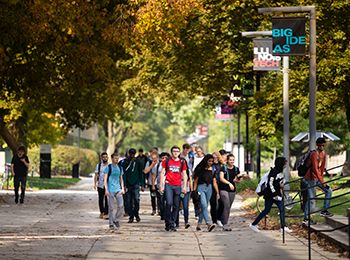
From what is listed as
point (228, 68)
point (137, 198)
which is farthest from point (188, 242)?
point (228, 68)

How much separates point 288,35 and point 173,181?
443 cm

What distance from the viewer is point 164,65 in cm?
4350

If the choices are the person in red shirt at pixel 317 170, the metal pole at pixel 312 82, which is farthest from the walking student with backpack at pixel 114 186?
the metal pole at pixel 312 82

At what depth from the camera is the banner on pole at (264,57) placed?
102 feet

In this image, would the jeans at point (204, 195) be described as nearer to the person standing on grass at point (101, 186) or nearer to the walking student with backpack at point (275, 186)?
the walking student with backpack at point (275, 186)

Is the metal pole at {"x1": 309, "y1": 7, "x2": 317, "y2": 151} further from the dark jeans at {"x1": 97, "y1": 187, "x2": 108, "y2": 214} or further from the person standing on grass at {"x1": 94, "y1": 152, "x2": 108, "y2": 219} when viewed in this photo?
the dark jeans at {"x1": 97, "y1": 187, "x2": 108, "y2": 214}

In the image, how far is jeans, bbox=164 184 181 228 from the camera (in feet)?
78.6

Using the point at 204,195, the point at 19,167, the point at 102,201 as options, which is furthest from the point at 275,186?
the point at 19,167

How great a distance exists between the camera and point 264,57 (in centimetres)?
3119

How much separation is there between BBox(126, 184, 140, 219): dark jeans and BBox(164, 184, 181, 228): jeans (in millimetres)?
3110

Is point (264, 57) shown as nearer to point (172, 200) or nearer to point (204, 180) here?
point (204, 180)

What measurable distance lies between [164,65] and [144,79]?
148 centimetres

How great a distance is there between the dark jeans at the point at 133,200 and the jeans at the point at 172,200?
3110mm

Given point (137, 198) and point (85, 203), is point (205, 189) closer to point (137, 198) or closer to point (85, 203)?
point (137, 198)
